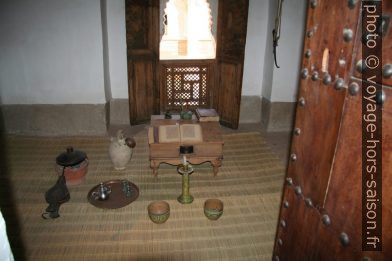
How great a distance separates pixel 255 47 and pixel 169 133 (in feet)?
11.0

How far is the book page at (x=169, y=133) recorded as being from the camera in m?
4.55

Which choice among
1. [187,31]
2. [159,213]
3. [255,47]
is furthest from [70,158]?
[187,31]

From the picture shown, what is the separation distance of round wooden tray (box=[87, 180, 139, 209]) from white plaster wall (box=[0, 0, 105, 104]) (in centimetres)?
242

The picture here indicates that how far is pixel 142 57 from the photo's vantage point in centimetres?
654

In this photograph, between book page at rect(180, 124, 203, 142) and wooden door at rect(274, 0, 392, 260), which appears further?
book page at rect(180, 124, 203, 142)

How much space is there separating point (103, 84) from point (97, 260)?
12.4 ft

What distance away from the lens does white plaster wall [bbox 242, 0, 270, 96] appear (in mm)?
6648

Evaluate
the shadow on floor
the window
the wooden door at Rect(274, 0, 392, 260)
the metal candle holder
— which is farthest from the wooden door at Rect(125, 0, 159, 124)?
the wooden door at Rect(274, 0, 392, 260)

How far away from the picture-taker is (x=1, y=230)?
0.86 m

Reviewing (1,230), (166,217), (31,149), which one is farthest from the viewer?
(31,149)

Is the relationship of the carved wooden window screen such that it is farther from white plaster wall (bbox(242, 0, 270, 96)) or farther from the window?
the window

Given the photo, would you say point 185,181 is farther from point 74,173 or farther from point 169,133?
point 74,173

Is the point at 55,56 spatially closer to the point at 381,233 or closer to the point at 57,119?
the point at 57,119

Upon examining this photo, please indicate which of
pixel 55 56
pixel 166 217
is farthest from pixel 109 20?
pixel 166 217
